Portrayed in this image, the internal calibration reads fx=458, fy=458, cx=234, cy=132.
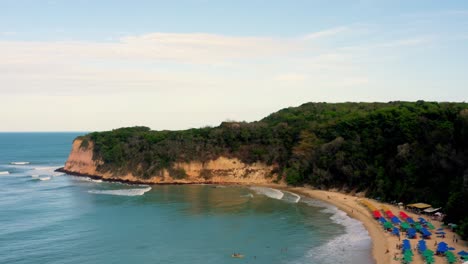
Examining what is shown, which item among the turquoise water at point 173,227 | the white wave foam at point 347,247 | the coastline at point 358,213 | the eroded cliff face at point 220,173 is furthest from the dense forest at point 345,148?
the white wave foam at point 347,247

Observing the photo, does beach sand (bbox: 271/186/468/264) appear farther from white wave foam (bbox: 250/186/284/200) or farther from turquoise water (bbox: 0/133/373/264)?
white wave foam (bbox: 250/186/284/200)

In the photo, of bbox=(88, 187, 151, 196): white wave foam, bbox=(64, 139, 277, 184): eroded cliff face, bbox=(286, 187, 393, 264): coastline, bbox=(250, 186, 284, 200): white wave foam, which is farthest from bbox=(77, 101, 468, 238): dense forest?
bbox=(88, 187, 151, 196): white wave foam

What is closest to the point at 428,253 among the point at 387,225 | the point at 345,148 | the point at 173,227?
the point at 387,225

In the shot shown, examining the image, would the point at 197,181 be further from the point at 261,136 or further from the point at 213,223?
the point at 213,223

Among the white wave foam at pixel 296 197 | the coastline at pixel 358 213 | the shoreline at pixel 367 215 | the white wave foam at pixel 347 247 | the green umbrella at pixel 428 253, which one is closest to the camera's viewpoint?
the green umbrella at pixel 428 253

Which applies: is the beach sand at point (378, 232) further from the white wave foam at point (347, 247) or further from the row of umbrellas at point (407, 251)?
the white wave foam at point (347, 247)

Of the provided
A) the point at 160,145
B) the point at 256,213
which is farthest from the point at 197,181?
the point at 256,213
